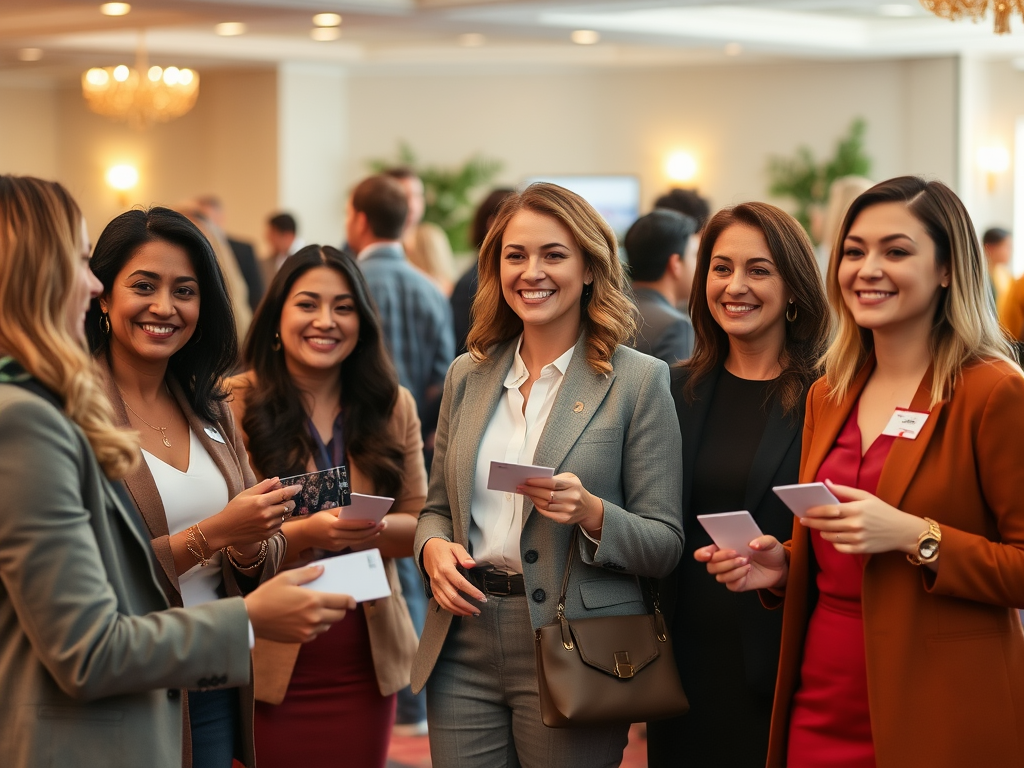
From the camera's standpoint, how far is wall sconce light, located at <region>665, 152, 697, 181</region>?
41.9 feet

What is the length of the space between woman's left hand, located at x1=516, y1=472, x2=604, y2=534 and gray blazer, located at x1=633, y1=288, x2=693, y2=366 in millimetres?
1476

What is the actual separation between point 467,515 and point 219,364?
2.23ft

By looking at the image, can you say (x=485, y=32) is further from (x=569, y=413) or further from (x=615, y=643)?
(x=615, y=643)

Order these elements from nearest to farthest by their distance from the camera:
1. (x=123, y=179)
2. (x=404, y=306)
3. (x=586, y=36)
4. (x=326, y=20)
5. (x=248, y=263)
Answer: (x=404, y=306), (x=326, y=20), (x=248, y=263), (x=586, y=36), (x=123, y=179)

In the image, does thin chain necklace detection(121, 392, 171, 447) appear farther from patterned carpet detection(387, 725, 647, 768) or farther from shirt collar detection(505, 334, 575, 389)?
patterned carpet detection(387, 725, 647, 768)

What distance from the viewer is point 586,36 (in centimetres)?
1003

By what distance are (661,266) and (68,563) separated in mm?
2769

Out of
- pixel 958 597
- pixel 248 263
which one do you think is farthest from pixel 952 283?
pixel 248 263

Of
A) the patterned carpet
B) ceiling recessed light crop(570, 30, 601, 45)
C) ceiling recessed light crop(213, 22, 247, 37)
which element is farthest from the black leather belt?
ceiling recessed light crop(213, 22, 247, 37)

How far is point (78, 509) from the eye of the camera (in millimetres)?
1683

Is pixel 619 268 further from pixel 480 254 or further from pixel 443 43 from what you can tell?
pixel 443 43

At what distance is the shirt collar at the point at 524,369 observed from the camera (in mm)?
2588

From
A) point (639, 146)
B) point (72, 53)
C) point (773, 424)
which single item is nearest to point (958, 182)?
point (639, 146)

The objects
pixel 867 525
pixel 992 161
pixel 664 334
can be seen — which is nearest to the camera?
pixel 867 525
